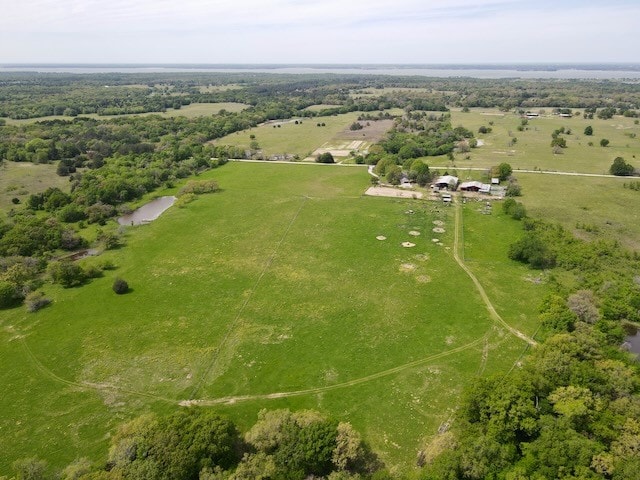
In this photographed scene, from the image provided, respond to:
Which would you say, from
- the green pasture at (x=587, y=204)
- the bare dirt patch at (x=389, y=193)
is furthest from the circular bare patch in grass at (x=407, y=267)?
the bare dirt patch at (x=389, y=193)

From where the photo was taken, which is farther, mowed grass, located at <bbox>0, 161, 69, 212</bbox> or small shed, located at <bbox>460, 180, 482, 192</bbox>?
mowed grass, located at <bbox>0, 161, 69, 212</bbox>

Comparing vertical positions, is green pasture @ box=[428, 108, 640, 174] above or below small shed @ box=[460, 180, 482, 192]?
above

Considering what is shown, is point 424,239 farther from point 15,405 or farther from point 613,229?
point 15,405

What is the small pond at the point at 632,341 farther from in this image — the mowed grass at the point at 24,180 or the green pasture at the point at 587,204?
the mowed grass at the point at 24,180

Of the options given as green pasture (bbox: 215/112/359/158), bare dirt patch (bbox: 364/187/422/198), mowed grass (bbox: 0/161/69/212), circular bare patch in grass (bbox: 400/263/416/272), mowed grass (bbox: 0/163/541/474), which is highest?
green pasture (bbox: 215/112/359/158)

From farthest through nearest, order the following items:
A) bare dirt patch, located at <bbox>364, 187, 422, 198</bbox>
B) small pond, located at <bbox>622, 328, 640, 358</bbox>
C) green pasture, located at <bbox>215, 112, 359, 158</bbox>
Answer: green pasture, located at <bbox>215, 112, 359, 158</bbox>, bare dirt patch, located at <bbox>364, 187, 422, 198</bbox>, small pond, located at <bbox>622, 328, 640, 358</bbox>

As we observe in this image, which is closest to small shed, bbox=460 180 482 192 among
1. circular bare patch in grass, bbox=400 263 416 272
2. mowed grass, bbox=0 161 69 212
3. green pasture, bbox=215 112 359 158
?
circular bare patch in grass, bbox=400 263 416 272

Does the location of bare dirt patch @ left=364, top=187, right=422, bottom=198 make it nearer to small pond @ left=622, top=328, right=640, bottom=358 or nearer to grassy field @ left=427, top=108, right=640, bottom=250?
grassy field @ left=427, top=108, right=640, bottom=250

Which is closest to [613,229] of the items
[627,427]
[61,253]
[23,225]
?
[627,427]

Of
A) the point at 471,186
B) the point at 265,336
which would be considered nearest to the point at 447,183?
the point at 471,186
